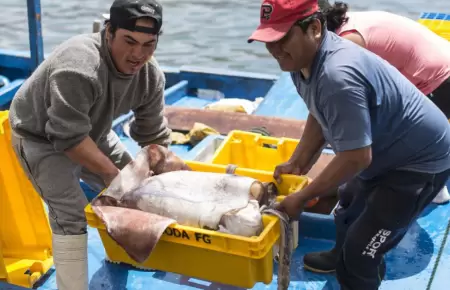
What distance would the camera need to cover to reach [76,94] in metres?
2.90

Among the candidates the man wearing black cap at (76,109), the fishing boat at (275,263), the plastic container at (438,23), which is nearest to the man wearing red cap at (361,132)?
the fishing boat at (275,263)

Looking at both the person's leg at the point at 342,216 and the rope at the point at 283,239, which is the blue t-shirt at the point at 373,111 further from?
the rope at the point at 283,239

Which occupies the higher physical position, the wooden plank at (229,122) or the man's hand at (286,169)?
the man's hand at (286,169)

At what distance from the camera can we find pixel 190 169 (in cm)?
319

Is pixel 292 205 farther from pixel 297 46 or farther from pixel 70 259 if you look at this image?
pixel 70 259

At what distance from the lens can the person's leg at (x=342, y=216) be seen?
10.6ft

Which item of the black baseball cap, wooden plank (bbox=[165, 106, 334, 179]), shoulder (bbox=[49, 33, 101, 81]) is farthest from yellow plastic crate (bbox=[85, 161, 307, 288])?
wooden plank (bbox=[165, 106, 334, 179])

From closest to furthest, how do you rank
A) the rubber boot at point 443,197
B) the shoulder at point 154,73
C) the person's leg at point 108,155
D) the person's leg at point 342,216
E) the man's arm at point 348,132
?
the man's arm at point 348,132 < the person's leg at point 342,216 < the shoulder at point 154,73 < the person's leg at point 108,155 < the rubber boot at point 443,197

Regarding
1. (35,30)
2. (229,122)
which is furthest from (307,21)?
(35,30)

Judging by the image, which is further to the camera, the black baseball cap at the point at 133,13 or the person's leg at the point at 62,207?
the person's leg at the point at 62,207

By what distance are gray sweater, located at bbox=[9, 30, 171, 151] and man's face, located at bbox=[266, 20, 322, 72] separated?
869mm

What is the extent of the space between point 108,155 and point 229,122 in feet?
7.23

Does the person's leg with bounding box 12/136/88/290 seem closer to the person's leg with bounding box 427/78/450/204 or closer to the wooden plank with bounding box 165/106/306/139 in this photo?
the person's leg with bounding box 427/78/450/204

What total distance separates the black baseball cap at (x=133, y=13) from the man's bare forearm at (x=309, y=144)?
0.92 meters
